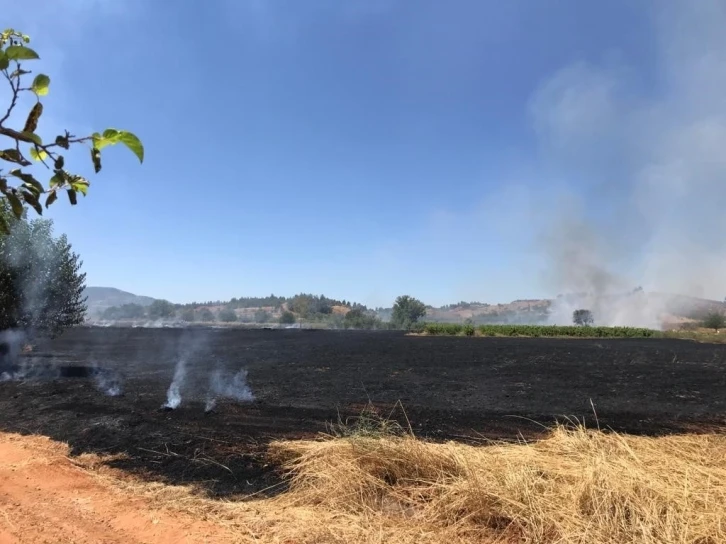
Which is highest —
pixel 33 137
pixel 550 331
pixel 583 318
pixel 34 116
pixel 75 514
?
pixel 583 318

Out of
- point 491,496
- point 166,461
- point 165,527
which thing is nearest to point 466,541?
point 491,496

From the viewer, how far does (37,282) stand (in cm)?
1581

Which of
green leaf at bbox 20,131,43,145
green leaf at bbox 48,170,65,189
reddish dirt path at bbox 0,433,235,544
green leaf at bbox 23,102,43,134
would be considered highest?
green leaf at bbox 23,102,43,134

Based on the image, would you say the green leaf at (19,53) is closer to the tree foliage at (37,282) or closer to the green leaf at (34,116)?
the green leaf at (34,116)

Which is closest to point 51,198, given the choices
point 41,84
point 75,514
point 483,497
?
point 41,84

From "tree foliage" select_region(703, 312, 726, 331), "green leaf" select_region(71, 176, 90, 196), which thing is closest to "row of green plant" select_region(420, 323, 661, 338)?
"tree foliage" select_region(703, 312, 726, 331)

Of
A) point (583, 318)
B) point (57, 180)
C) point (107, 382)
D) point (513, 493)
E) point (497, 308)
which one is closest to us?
point (57, 180)

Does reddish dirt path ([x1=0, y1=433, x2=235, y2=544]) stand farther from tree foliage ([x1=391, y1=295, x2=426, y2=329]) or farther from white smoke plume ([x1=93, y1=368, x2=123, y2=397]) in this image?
tree foliage ([x1=391, y1=295, x2=426, y2=329])

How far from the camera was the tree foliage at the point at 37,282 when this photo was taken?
14.8 meters

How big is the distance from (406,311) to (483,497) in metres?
Result: 81.1

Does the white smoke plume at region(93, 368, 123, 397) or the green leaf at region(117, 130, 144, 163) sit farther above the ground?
the green leaf at region(117, 130, 144, 163)

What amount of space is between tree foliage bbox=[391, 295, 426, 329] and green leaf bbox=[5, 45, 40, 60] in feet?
269

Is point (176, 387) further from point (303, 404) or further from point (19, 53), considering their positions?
point (19, 53)

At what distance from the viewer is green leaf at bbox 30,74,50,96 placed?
4.30 ft
